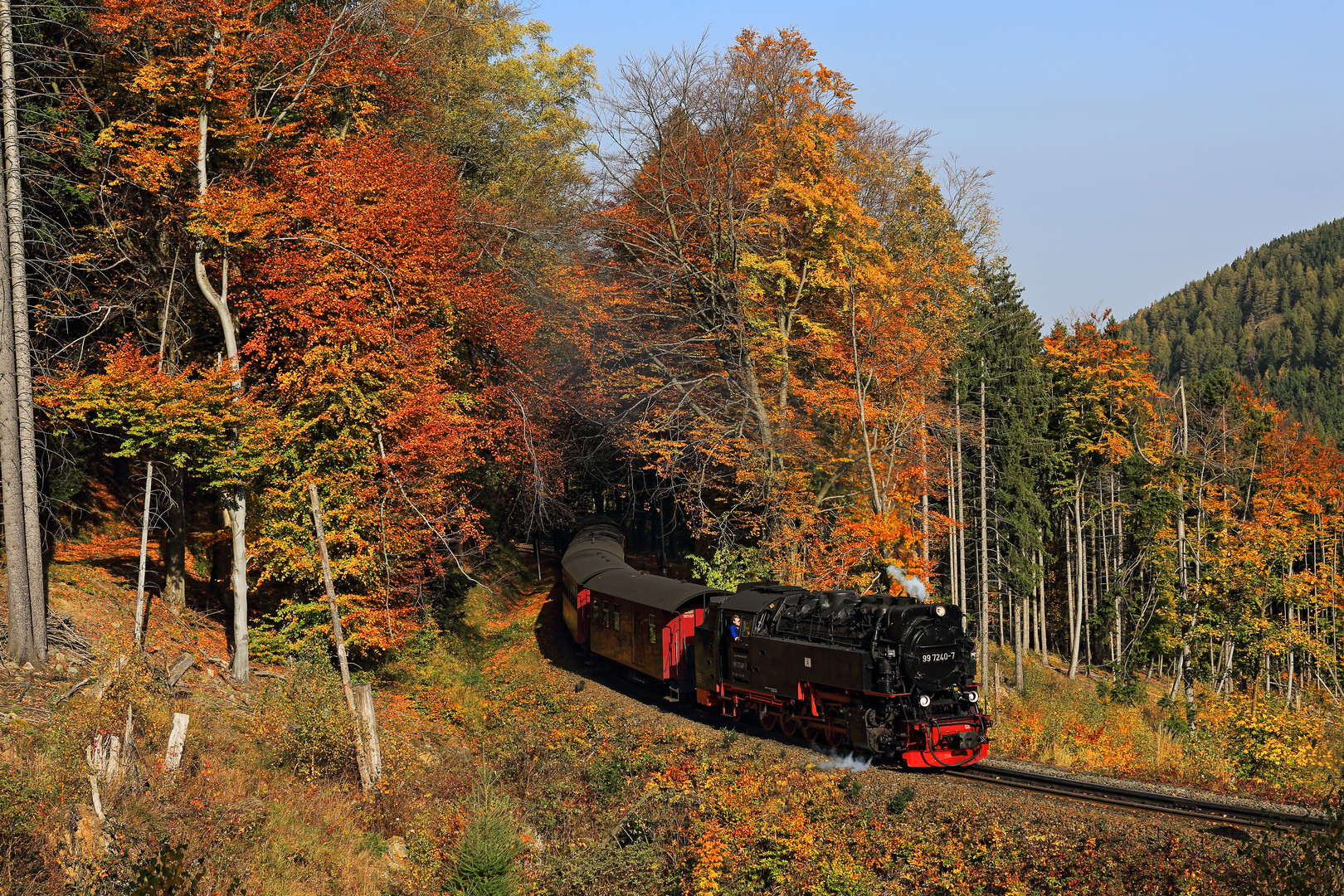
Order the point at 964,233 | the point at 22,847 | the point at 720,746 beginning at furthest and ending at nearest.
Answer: the point at 964,233 → the point at 720,746 → the point at 22,847

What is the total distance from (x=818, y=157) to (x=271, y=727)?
21.7 metres

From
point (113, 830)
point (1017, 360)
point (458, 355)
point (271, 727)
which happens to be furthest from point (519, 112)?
point (113, 830)

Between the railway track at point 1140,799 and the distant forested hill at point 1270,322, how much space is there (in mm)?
115798

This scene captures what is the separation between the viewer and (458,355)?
91.1 ft

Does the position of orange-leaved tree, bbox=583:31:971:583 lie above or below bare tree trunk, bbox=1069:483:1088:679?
above

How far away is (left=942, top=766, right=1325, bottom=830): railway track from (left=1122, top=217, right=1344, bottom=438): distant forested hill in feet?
380

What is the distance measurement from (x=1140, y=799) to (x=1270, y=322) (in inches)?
6625

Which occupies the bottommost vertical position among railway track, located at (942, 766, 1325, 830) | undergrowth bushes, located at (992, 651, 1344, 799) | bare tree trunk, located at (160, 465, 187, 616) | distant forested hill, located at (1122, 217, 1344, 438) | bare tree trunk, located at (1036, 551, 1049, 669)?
bare tree trunk, located at (1036, 551, 1049, 669)

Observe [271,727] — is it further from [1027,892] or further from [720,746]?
[1027,892]

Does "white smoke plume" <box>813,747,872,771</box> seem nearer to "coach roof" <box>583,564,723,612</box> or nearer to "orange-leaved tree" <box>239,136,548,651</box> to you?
"coach roof" <box>583,564,723,612</box>

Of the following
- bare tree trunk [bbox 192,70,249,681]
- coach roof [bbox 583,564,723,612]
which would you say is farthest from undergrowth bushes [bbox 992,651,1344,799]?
bare tree trunk [bbox 192,70,249,681]

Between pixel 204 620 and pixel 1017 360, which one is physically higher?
pixel 1017 360

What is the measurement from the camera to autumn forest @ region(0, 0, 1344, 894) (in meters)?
16.4

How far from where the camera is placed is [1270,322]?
149250 millimetres
